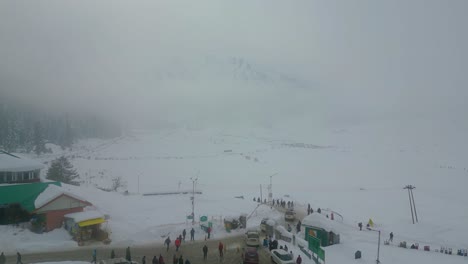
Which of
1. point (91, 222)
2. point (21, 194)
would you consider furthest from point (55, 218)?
point (21, 194)

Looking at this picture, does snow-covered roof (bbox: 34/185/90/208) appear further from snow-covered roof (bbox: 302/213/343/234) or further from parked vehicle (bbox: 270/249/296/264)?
snow-covered roof (bbox: 302/213/343/234)

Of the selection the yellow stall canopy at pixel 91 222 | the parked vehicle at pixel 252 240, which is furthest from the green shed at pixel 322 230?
the yellow stall canopy at pixel 91 222

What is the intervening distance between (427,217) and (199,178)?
53.3 meters

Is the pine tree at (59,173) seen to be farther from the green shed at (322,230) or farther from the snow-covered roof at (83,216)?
the green shed at (322,230)

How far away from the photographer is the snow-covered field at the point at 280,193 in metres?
27.0

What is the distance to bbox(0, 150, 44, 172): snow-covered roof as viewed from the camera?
106 feet

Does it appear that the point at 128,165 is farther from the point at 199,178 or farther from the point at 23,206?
the point at 23,206

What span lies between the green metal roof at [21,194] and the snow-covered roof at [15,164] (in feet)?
11.1

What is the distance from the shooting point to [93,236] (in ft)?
84.0

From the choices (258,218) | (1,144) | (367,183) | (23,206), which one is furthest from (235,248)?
(1,144)

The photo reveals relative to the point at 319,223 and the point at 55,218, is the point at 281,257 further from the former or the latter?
the point at 55,218

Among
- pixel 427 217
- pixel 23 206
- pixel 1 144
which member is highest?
pixel 1 144

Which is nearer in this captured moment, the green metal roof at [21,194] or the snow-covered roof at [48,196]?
the snow-covered roof at [48,196]

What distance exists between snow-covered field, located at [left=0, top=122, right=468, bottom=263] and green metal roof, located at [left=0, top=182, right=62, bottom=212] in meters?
2.84
